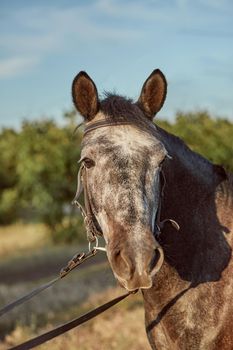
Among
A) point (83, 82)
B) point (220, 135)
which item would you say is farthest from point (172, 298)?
point (220, 135)

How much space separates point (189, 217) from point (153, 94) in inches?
34.8

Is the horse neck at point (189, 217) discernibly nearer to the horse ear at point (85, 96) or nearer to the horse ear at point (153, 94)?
the horse ear at point (153, 94)

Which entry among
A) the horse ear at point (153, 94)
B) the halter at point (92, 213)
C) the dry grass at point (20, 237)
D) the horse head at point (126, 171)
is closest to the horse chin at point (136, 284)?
the horse head at point (126, 171)

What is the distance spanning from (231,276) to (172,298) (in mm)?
424

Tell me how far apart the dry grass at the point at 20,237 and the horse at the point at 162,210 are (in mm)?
24468

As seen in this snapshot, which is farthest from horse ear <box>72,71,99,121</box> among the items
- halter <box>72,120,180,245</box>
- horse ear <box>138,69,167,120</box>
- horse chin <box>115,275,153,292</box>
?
horse chin <box>115,275,153,292</box>

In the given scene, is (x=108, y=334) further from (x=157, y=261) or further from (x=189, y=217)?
(x=157, y=261)

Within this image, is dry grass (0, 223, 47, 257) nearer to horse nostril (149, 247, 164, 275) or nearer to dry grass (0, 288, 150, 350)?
dry grass (0, 288, 150, 350)

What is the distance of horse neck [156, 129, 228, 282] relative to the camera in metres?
4.74

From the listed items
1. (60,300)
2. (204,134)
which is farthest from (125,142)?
(204,134)

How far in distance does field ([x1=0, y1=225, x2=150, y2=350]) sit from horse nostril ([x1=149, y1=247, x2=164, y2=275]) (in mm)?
1599

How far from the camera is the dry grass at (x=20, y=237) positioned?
3048 centimetres

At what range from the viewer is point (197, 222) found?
482cm

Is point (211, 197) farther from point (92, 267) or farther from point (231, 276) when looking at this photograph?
point (92, 267)
